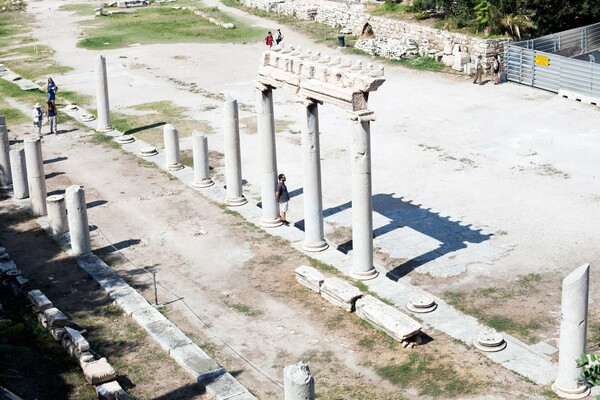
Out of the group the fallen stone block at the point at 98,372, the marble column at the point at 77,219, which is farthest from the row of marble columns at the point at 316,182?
the fallen stone block at the point at 98,372

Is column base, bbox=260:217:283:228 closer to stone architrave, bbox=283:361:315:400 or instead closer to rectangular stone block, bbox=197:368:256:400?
rectangular stone block, bbox=197:368:256:400

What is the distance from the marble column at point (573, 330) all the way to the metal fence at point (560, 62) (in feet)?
71.2

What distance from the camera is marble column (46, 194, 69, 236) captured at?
25.8 metres

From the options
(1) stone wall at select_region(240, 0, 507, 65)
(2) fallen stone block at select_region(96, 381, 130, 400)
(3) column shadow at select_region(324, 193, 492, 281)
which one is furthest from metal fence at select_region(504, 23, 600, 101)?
(2) fallen stone block at select_region(96, 381, 130, 400)

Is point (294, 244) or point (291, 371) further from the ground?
point (291, 371)

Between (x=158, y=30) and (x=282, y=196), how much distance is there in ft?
119

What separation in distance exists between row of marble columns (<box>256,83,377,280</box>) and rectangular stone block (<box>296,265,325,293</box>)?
1.01m

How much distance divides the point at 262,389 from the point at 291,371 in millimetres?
3402

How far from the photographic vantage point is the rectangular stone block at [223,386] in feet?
56.2

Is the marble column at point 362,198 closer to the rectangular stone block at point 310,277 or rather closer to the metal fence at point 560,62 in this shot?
the rectangular stone block at point 310,277

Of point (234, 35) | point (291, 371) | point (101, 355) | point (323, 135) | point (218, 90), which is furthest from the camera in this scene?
point (234, 35)

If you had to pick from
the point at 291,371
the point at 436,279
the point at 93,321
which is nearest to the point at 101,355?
the point at 93,321

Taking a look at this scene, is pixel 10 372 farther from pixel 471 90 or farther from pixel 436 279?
pixel 471 90

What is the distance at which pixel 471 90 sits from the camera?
39656 millimetres
